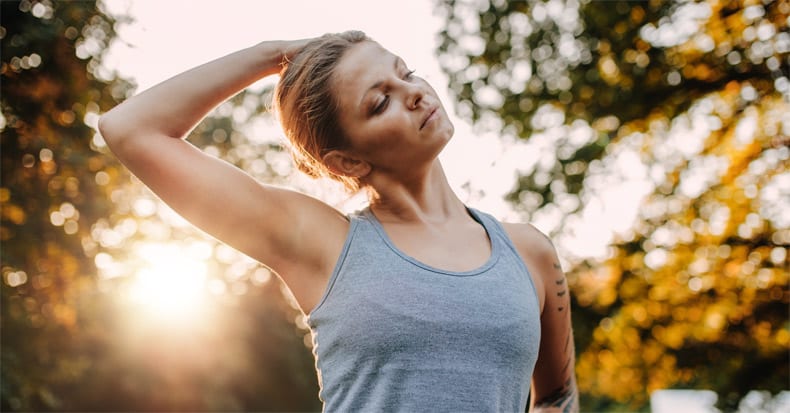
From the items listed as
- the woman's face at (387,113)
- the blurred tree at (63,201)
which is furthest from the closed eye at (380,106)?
the blurred tree at (63,201)

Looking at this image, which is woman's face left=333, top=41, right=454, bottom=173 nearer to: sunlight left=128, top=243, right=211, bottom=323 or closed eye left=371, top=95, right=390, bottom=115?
closed eye left=371, top=95, right=390, bottom=115

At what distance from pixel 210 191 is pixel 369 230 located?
32 cm

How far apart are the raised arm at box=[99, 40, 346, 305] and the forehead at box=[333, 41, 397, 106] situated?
234mm

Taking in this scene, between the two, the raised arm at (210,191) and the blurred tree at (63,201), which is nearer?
the raised arm at (210,191)

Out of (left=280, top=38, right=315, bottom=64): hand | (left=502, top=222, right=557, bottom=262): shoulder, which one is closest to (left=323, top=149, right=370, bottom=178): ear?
(left=280, top=38, right=315, bottom=64): hand

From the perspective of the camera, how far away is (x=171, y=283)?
1633 cm

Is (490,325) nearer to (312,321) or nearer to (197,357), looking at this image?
(312,321)

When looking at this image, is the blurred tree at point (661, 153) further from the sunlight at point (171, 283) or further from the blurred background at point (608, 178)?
the sunlight at point (171, 283)

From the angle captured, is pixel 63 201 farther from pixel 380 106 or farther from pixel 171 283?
pixel 171 283

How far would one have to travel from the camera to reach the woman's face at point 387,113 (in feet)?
5.04

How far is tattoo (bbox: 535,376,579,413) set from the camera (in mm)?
1866

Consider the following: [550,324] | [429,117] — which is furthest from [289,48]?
[550,324]

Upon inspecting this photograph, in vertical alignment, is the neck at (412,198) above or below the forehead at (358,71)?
below

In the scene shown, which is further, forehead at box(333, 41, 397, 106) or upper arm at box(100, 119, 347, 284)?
forehead at box(333, 41, 397, 106)
